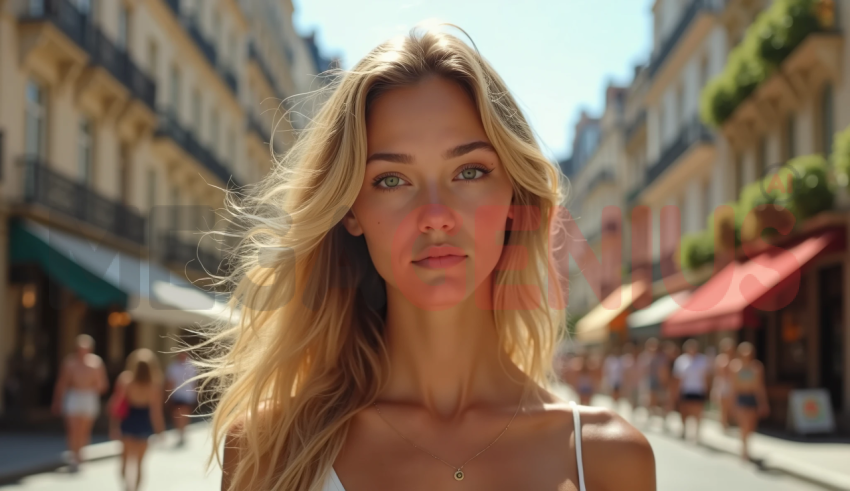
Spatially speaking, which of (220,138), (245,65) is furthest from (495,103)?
(245,65)

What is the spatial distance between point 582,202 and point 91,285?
4823 cm

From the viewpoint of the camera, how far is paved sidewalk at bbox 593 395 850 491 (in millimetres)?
10547

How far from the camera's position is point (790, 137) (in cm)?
2045

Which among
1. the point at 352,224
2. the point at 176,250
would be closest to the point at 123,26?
the point at 176,250

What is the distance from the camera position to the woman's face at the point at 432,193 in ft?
7.28

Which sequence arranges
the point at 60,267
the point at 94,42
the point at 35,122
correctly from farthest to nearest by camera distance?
the point at 94,42
the point at 35,122
the point at 60,267

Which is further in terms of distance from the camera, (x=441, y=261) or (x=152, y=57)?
(x=152, y=57)

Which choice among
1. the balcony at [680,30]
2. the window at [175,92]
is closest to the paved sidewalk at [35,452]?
the window at [175,92]

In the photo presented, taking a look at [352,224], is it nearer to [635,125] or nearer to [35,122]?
[35,122]

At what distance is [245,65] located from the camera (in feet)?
130

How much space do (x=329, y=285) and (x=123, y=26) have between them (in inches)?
922

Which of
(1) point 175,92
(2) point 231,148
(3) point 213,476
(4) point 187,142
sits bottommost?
(3) point 213,476

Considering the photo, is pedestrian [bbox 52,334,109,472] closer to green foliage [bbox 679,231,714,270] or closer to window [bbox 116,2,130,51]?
window [bbox 116,2,130,51]

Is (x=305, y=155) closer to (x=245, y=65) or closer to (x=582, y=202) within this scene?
(x=245, y=65)
